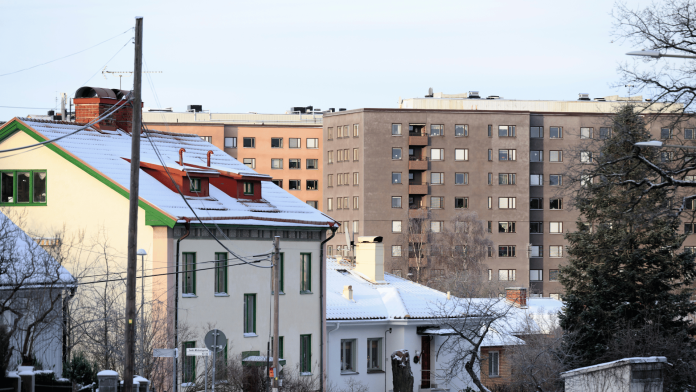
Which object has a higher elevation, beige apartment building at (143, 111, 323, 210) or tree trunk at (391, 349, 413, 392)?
beige apartment building at (143, 111, 323, 210)

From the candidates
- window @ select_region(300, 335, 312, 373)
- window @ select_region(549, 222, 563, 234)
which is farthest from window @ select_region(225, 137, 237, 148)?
window @ select_region(300, 335, 312, 373)

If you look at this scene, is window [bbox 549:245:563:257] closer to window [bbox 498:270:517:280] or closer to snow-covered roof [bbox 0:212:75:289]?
window [bbox 498:270:517:280]

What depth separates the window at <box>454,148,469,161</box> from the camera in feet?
347

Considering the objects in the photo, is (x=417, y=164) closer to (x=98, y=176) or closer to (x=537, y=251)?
(x=537, y=251)

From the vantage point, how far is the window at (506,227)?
107m

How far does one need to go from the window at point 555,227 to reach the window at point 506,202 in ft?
18.2

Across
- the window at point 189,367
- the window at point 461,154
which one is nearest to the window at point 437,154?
the window at point 461,154

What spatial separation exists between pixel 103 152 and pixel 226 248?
633 centimetres

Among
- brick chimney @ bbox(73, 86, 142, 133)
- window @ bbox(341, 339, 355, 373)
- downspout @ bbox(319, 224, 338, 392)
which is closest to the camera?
brick chimney @ bbox(73, 86, 142, 133)

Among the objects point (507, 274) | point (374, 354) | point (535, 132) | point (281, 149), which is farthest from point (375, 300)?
point (281, 149)

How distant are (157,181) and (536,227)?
8029 centimetres

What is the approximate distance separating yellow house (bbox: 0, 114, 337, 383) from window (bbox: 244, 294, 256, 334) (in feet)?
0.12

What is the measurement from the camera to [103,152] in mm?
35062

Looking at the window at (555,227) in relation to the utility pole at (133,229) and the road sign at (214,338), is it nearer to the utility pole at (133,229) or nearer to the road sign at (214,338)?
the road sign at (214,338)
